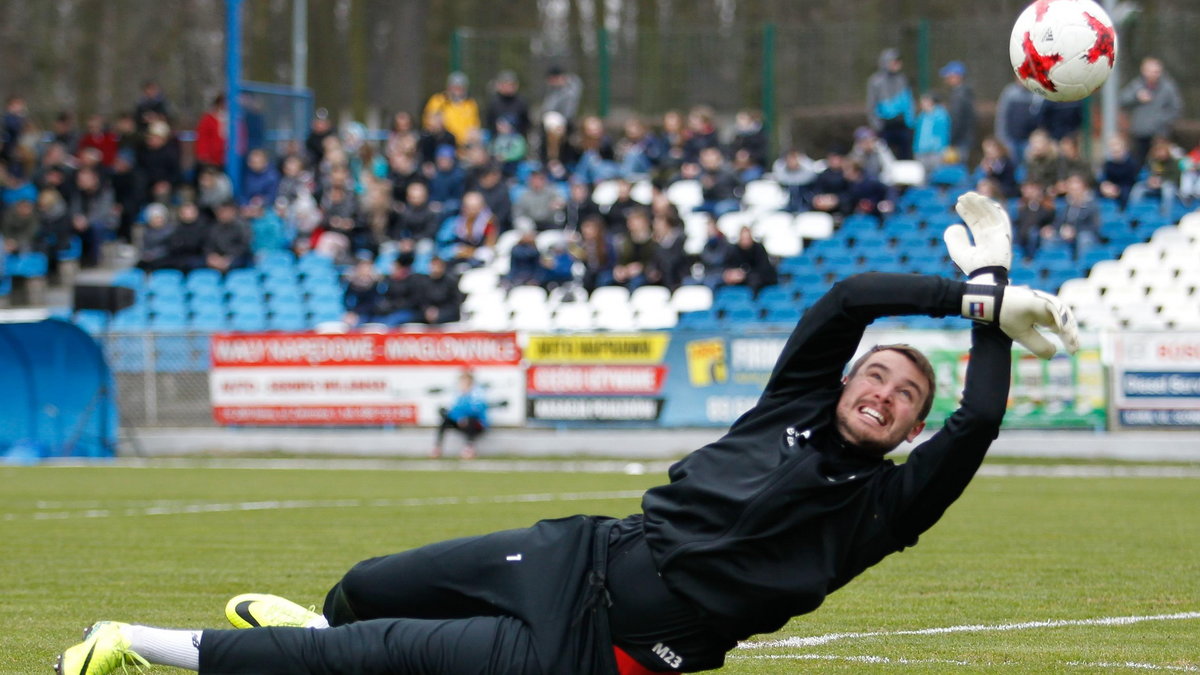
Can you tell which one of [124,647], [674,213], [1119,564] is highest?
[674,213]

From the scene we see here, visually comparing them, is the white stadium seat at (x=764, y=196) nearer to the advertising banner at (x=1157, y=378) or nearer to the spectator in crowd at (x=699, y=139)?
the spectator in crowd at (x=699, y=139)

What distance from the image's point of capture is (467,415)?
22.2m

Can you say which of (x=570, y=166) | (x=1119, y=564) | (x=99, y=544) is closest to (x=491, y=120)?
(x=570, y=166)

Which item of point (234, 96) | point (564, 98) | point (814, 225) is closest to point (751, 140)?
point (814, 225)

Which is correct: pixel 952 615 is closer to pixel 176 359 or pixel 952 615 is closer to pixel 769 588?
pixel 769 588

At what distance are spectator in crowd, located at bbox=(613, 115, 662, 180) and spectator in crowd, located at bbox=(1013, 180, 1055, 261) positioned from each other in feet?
22.6

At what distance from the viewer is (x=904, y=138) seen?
27.8m

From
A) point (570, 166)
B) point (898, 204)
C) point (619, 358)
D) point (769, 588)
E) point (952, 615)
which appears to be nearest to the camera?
point (769, 588)

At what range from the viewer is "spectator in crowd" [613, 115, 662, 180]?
2845 cm

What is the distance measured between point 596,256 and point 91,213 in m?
9.80

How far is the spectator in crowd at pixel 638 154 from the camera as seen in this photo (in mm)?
28453

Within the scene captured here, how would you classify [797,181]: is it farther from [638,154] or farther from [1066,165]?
[1066,165]

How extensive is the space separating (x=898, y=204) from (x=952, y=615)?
1910 centimetres

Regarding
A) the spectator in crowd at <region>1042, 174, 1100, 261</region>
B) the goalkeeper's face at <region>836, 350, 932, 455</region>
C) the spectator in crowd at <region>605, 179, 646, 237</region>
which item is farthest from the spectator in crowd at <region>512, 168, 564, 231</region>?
the goalkeeper's face at <region>836, 350, 932, 455</region>
